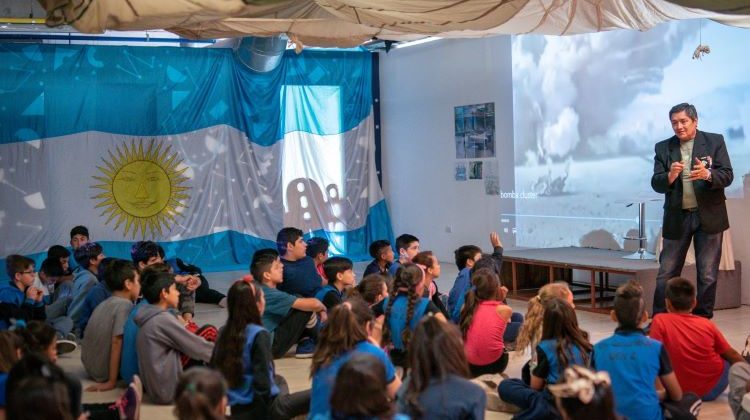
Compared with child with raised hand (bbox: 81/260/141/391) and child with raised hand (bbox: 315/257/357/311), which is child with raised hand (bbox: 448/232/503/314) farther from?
child with raised hand (bbox: 81/260/141/391)

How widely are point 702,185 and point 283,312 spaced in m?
2.86

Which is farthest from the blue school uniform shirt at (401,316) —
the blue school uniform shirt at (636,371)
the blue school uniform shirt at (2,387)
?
the blue school uniform shirt at (2,387)

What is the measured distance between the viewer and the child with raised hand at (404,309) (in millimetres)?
5105

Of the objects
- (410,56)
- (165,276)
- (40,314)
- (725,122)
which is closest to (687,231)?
(725,122)

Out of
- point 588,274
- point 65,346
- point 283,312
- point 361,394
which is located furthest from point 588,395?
point 588,274

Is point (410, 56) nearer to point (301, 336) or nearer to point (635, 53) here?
point (635, 53)

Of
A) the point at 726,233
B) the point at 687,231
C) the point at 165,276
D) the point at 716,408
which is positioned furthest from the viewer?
the point at 726,233

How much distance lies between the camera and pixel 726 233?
7.91 m

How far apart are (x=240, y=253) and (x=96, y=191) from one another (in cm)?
201

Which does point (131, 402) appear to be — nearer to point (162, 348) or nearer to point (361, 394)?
point (162, 348)

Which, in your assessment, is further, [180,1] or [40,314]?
[40,314]

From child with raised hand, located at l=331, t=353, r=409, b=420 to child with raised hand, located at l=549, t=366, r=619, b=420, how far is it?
538 mm

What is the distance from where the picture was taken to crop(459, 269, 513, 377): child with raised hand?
5.44m

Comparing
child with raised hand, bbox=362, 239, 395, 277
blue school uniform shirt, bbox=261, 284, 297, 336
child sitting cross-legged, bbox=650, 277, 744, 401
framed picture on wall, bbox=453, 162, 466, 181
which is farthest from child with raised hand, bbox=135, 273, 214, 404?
framed picture on wall, bbox=453, 162, 466, 181
